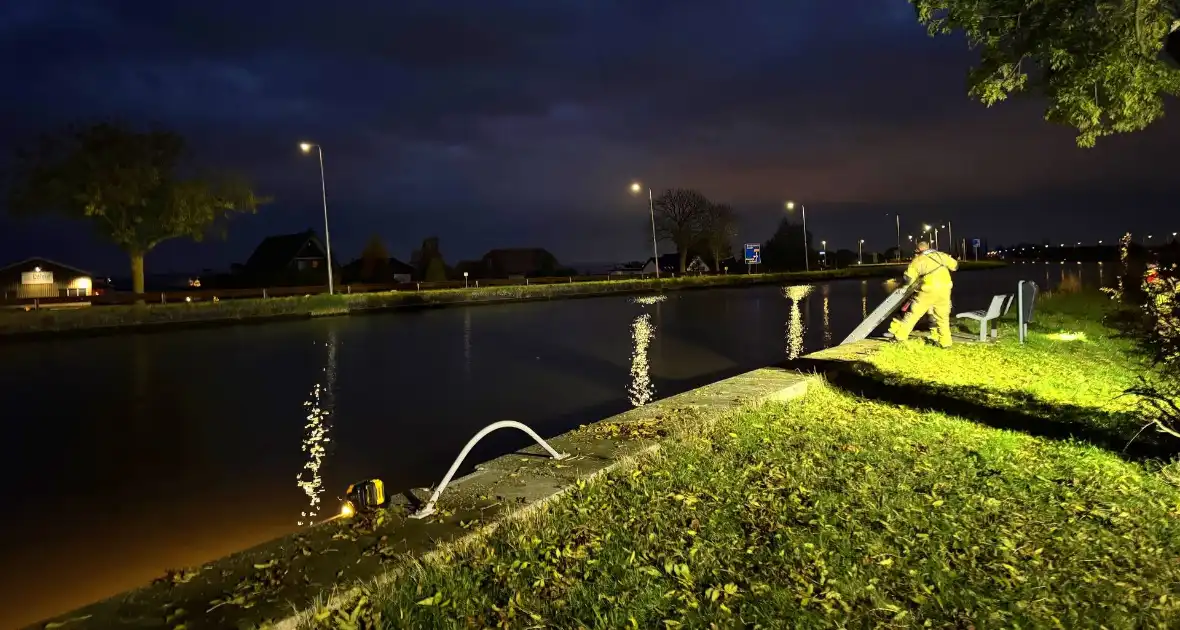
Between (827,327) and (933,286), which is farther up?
(933,286)

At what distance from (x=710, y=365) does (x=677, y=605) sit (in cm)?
1153

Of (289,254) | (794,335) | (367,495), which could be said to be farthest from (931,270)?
(289,254)

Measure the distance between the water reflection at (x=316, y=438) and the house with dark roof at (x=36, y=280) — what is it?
46435 mm

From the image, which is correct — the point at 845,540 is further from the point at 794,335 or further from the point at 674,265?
the point at 674,265

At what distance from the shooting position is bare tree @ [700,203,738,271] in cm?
9100

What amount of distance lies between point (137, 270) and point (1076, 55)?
46287 mm

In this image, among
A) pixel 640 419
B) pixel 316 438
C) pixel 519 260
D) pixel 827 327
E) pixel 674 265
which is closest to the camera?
pixel 640 419

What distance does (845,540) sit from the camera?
14.6 feet

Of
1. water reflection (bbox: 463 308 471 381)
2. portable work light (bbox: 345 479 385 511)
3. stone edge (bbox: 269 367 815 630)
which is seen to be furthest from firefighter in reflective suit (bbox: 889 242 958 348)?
portable work light (bbox: 345 479 385 511)

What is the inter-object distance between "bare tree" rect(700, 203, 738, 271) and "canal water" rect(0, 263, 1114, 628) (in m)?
67.4

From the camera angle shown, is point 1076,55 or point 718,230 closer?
point 1076,55

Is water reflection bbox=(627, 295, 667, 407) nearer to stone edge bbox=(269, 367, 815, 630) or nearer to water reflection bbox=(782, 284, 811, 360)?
stone edge bbox=(269, 367, 815, 630)

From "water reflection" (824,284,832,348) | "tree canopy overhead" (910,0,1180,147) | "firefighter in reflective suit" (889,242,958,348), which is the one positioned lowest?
"water reflection" (824,284,832,348)

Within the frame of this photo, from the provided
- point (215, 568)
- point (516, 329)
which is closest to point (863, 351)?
point (215, 568)
